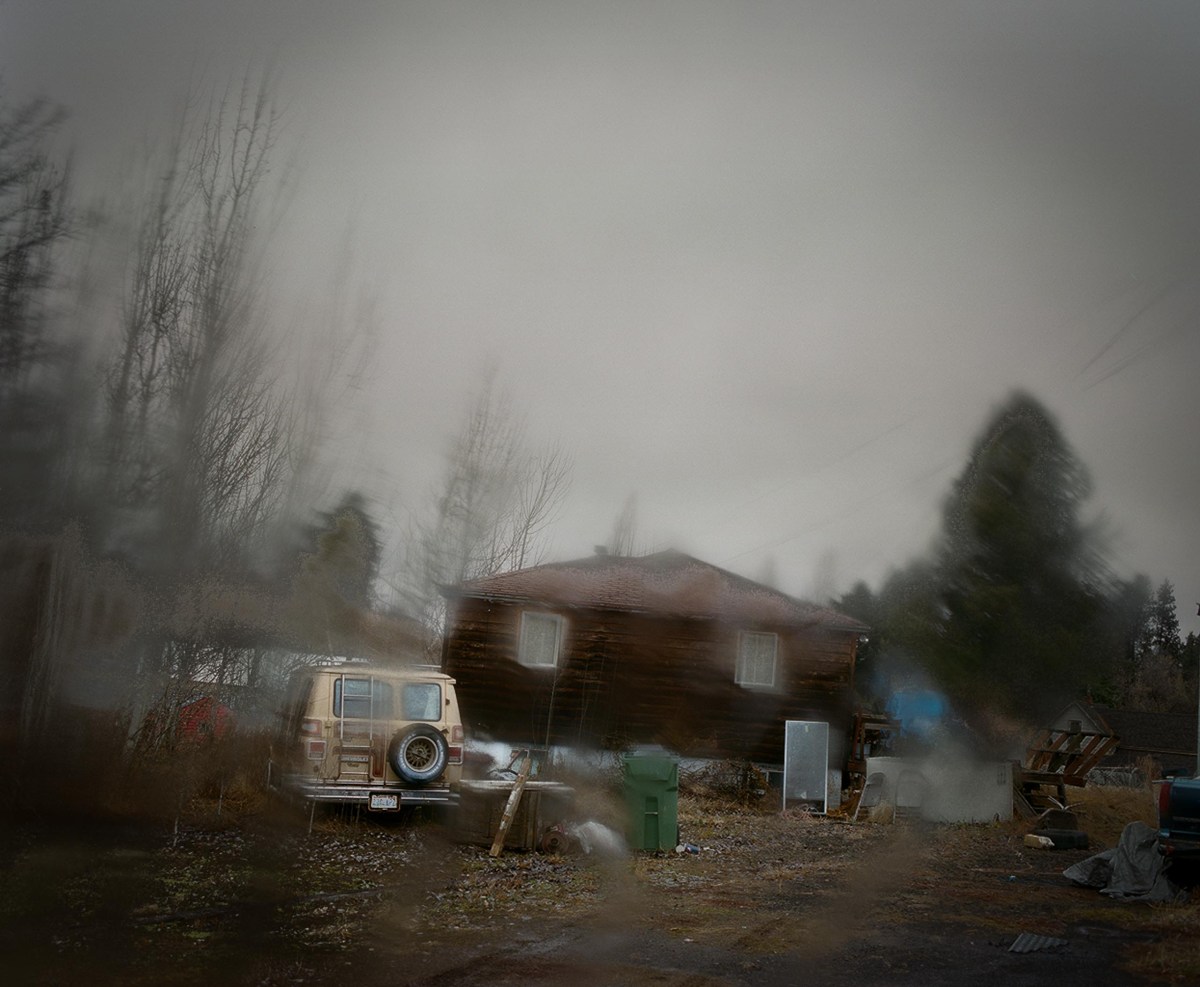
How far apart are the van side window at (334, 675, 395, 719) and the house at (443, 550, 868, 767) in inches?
221

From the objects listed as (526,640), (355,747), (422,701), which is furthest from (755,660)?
(355,747)

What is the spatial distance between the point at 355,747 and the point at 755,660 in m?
11.2

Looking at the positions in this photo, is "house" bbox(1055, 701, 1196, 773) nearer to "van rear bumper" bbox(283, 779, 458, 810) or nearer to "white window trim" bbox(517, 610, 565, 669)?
"white window trim" bbox(517, 610, 565, 669)

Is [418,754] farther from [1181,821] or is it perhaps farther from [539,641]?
[1181,821]

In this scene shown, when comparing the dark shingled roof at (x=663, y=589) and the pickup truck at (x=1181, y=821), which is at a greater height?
the dark shingled roof at (x=663, y=589)

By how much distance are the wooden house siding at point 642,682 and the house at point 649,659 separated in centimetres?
2

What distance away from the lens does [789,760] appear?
20.5 m

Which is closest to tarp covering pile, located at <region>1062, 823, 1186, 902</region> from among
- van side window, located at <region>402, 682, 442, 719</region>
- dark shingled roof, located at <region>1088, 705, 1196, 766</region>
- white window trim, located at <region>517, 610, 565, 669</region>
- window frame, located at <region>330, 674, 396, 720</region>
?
van side window, located at <region>402, 682, 442, 719</region>

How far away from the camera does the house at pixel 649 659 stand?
19.3m

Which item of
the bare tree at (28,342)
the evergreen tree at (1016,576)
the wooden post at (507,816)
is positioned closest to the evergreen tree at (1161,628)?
the evergreen tree at (1016,576)

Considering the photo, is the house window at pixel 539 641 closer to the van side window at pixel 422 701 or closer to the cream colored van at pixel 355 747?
the van side window at pixel 422 701

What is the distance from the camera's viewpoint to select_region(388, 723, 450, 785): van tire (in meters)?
12.4

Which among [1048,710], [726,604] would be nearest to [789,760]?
[726,604]

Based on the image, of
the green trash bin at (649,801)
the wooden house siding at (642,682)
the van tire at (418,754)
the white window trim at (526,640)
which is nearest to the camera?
the van tire at (418,754)
